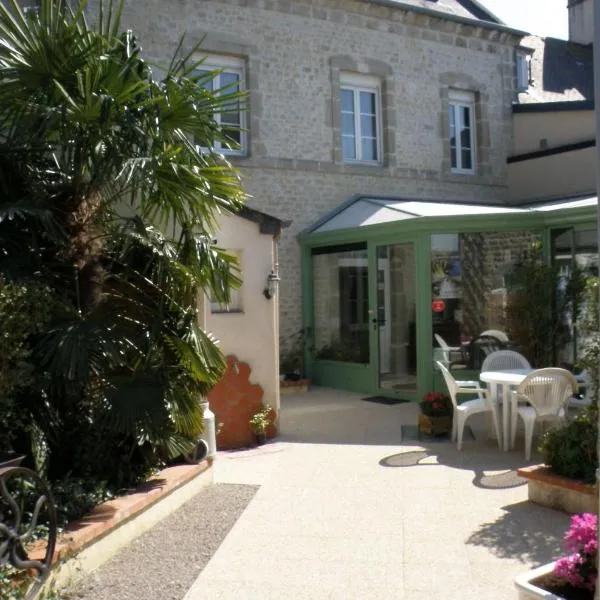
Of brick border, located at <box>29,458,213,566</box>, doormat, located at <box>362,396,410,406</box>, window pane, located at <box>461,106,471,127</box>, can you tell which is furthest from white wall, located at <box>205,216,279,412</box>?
window pane, located at <box>461,106,471,127</box>

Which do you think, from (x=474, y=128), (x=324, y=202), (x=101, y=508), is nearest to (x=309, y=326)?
(x=324, y=202)

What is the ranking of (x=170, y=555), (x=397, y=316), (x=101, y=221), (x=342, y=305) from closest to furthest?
(x=170, y=555), (x=101, y=221), (x=397, y=316), (x=342, y=305)

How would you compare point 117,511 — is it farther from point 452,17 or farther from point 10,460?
point 452,17

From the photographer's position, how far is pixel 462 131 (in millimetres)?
14453

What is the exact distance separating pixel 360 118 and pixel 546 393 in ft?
25.3

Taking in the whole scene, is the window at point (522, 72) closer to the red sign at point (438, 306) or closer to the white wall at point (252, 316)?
the red sign at point (438, 306)

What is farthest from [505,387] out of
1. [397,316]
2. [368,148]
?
[368,148]

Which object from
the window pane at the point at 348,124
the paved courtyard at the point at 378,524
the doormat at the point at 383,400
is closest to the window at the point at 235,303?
the paved courtyard at the point at 378,524

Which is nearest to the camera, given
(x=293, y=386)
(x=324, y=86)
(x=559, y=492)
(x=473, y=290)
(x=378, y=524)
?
(x=378, y=524)

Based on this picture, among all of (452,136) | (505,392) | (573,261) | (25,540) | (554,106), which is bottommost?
(25,540)

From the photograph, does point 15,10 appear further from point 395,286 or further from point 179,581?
point 395,286

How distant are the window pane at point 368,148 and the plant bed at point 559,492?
8564 mm

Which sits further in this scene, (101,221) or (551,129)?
(551,129)

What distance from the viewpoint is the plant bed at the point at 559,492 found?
5.09 metres
